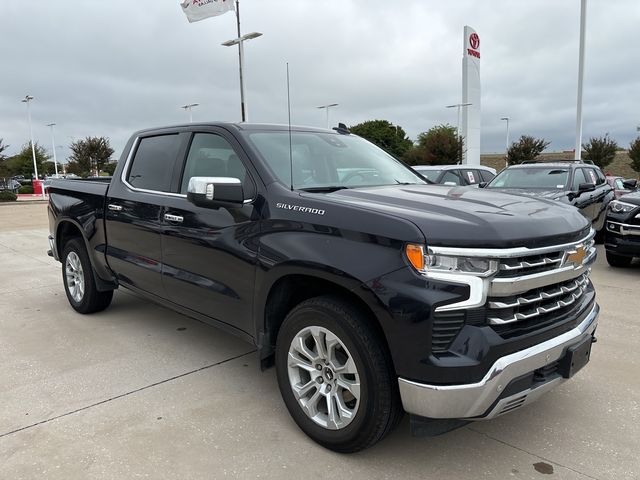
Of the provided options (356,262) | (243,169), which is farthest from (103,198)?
(356,262)

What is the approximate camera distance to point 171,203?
147 inches

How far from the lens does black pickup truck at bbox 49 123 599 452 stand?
2.24 m

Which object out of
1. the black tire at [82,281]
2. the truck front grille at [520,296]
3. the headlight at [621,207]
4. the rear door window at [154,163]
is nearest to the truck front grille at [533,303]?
the truck front grille at [520,296]

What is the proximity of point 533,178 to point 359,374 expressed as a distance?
8046 mm

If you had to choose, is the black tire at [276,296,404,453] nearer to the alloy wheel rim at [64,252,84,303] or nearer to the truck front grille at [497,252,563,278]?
the truck front grille at [497,252,563,278]

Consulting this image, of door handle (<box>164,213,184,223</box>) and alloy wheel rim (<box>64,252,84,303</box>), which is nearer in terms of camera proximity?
door handle (<box>164,213,184,223</box>)

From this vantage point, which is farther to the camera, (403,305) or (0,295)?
(0,295)

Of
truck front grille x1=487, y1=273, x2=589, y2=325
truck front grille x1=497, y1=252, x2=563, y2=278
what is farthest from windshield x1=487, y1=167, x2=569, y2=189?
truck front grille x1=497, y1=252, x2=563, y2=278

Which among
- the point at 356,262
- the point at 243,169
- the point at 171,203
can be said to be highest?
the point at 243,169

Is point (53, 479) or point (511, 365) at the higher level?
point (511, 365)

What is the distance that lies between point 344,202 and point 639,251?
19.3ft

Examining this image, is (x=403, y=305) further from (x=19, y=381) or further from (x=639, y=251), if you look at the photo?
(x=639, y=251)

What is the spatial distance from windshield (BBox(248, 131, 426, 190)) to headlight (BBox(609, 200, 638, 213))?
14.6 feet

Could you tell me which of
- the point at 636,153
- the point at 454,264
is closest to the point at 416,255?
the point at 454,264
